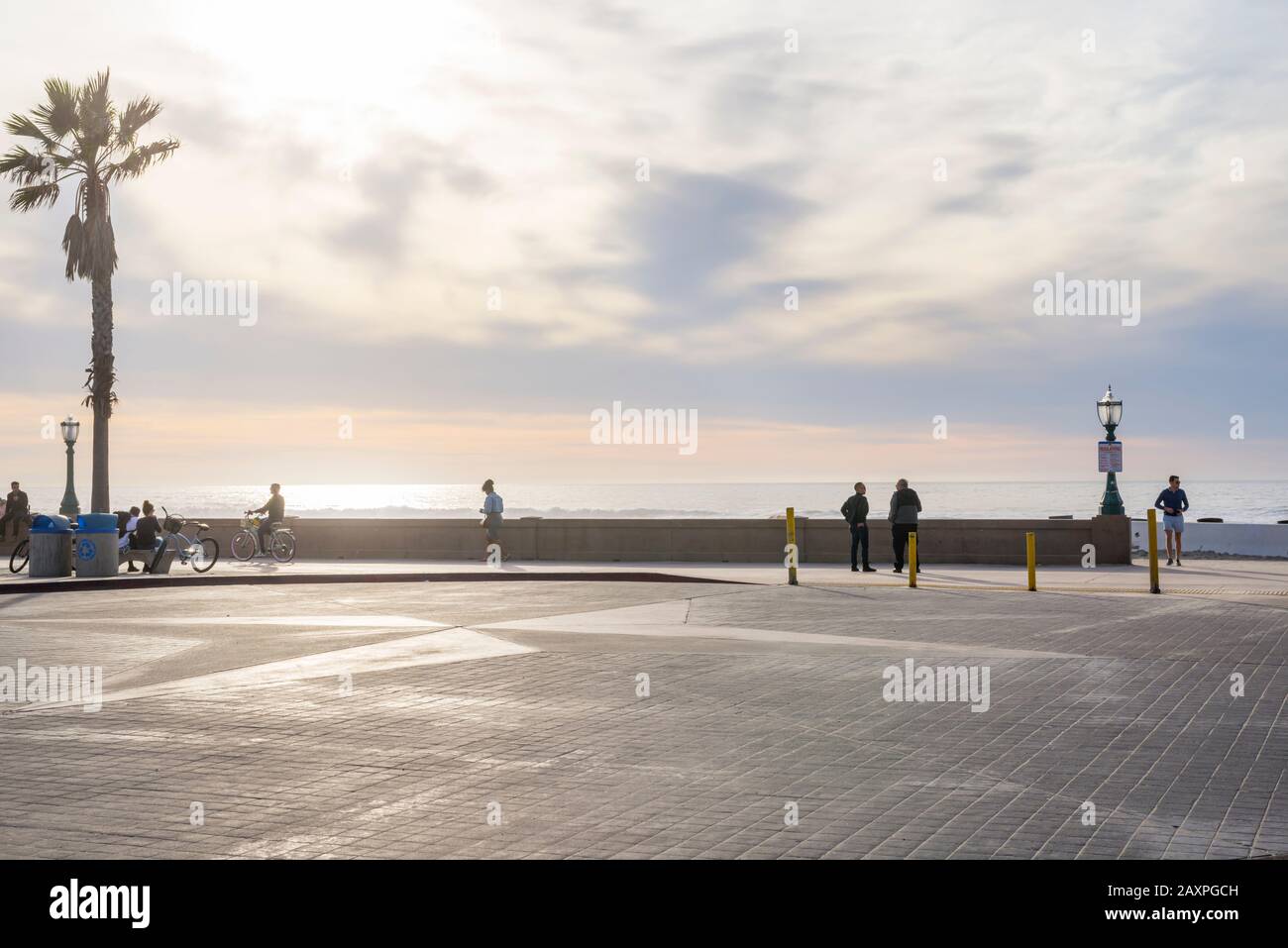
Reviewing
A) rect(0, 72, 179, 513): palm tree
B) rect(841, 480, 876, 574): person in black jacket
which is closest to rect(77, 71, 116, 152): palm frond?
rect(0, 72, 179, 513): palm tree

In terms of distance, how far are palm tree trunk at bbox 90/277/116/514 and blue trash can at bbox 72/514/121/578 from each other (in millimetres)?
11997

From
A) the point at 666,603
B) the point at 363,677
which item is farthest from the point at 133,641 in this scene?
the point at 666,603

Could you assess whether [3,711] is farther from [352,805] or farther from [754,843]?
[754,843]

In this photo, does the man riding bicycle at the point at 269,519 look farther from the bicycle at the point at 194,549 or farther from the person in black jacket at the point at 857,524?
the person in black jacket at the point at 857,524

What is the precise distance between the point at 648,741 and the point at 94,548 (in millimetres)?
17434

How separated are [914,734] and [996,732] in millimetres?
554

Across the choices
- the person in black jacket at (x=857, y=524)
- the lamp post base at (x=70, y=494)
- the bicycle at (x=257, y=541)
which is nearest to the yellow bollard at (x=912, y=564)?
the person in black jacket at (x=857, y=524)

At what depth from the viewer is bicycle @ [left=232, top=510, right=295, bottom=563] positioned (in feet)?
93.8

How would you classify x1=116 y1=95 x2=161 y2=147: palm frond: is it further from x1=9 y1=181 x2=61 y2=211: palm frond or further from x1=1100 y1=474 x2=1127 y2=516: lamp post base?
x1=1100 y1=474 x2=1127 y2=516: lamp post base

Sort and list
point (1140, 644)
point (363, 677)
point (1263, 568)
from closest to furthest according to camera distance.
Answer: point (363, 677) → point (1140, 644) → point (1263, 568)

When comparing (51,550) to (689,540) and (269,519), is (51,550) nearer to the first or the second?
(269,519)

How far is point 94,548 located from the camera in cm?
2241

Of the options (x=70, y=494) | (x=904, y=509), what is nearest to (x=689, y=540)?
(x=904, y=509)
